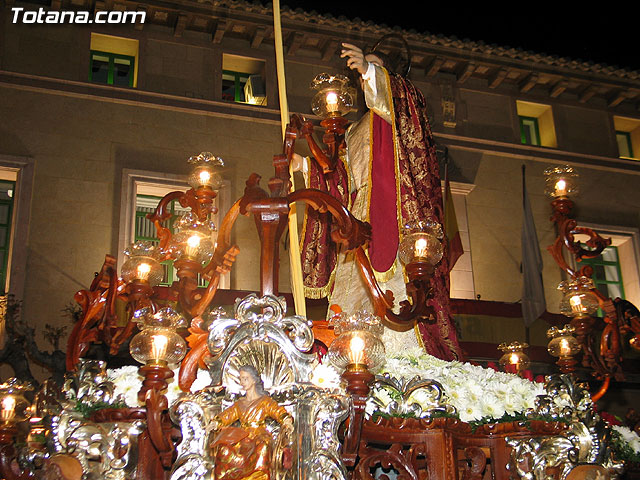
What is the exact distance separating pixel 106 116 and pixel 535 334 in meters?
6.96

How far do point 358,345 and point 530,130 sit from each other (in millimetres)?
12253

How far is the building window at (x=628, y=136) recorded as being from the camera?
50.6ft

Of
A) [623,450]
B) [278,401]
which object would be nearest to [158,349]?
[278,401]

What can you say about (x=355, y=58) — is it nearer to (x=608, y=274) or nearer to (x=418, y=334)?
(x=418, y=334)

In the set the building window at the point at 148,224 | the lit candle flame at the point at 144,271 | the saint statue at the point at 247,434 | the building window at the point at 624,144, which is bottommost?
the saint statue at the point at 247,434

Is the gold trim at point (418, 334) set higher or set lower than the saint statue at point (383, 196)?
lower

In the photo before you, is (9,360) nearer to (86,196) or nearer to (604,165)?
(86,196)

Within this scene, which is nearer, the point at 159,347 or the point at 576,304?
the point at 159,347

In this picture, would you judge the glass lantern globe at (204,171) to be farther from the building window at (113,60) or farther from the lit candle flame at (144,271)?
the building window at (113,60)

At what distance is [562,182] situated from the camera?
271 inches

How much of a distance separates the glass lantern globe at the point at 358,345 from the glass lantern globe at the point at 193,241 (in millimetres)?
1014

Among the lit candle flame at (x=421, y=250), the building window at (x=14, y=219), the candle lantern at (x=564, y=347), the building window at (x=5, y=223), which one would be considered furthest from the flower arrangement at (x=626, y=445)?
the building window at (x=5, y=223)

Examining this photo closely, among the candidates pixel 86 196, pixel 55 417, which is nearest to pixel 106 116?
pixel 86 196

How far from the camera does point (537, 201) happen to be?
556 inches
